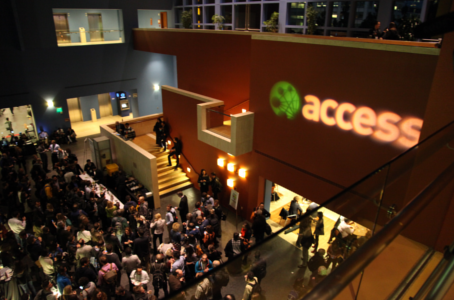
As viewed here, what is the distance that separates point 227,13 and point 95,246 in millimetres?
15243

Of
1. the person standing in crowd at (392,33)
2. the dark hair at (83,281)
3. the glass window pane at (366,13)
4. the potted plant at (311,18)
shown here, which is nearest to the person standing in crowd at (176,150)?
the potted plant at (311,18)

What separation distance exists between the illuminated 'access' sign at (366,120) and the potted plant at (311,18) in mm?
6574

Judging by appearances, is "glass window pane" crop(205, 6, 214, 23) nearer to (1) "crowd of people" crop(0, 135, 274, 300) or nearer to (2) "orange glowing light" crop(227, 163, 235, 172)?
(2) "orange glowing light" crop(227, 163, 235, 172)

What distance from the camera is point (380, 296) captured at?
1.71 metres

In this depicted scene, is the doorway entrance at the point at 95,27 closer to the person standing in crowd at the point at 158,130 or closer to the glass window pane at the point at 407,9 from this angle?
the person standing in crowd at the point at 158,130

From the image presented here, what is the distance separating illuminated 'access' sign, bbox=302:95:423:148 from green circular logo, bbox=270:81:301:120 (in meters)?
0.32

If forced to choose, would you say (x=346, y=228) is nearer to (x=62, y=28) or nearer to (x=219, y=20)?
(x=219, y=20)

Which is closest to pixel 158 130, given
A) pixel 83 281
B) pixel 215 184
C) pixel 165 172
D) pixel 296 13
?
pixel 165 172

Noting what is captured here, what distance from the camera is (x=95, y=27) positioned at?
21094 mm

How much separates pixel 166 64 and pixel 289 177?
15519mm

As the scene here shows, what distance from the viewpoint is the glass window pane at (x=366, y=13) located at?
12.2 meters

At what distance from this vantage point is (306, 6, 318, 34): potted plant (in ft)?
45.1

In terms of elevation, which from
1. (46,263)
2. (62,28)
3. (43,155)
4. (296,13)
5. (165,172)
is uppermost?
(296,13)

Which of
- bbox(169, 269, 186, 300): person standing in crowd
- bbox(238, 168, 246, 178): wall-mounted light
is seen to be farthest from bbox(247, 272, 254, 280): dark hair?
bbox(238, 168, 246, 178): wall-mounted light
